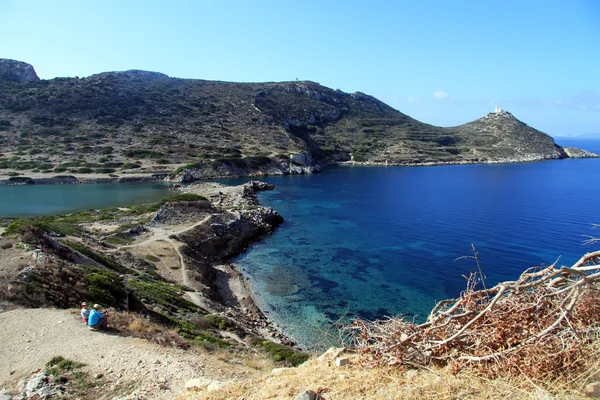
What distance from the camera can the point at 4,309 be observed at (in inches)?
491

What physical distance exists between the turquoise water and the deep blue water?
79.1ft

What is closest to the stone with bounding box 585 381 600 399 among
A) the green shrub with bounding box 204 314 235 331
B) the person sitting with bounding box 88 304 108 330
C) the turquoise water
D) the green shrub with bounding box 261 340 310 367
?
the person sitting with bounding box 88 304 108 330

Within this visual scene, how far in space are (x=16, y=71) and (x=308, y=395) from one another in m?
196

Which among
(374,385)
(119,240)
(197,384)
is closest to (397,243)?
(119,240)

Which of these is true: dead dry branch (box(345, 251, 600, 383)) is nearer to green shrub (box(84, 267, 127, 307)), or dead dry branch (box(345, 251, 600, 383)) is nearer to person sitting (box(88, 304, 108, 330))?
person sitting (box(88, 304, 108, 330))

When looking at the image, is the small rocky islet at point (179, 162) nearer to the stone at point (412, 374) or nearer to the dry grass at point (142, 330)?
the dry grass at point (142, 330)

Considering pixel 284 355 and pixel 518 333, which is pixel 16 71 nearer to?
pixel 284 355

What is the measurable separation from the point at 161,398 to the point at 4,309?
7.94 m

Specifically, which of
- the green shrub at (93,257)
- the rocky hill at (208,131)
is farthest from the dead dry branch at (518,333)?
the rocky hill at (208,131)

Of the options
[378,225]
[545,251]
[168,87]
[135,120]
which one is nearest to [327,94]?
[168,87]

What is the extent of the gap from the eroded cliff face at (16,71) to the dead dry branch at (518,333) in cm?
18894

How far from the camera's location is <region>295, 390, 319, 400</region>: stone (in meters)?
5.42

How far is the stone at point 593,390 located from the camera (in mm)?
4121

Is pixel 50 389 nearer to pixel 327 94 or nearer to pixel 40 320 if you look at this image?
pixel 40 320
